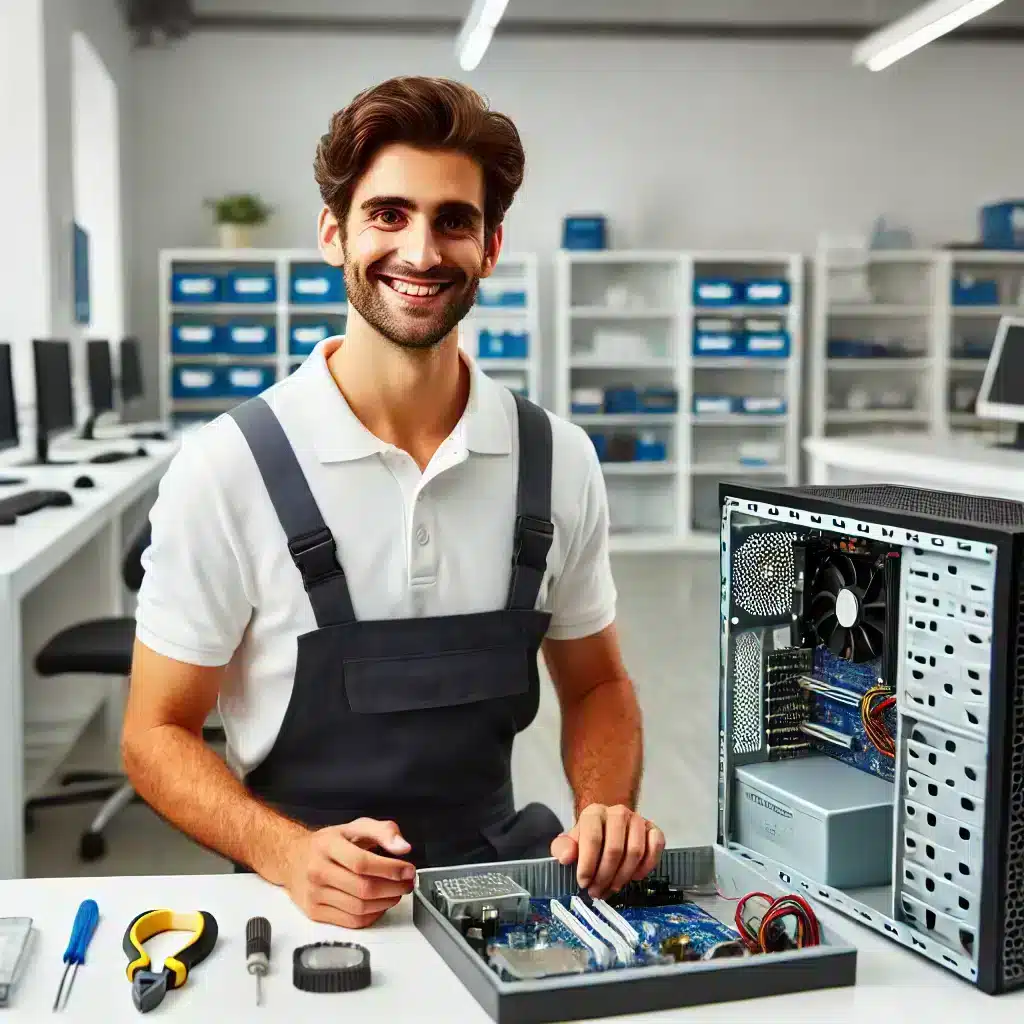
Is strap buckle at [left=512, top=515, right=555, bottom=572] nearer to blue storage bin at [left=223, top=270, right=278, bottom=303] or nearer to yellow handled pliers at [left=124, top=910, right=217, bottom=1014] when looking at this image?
yellow handled pliers at [left=124, top=910, right=217, bottom=1014]

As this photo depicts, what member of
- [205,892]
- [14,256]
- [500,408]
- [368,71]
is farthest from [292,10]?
[205,892]

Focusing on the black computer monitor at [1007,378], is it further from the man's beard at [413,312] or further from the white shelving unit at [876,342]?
the man's beard at [413,312]

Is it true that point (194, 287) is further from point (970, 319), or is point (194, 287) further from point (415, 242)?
point (415, 242)

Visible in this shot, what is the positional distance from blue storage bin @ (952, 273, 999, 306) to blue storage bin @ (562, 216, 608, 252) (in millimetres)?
2356

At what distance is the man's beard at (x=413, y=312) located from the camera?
143cm

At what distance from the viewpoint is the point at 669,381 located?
28.9 ft

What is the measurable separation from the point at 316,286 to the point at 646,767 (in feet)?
16.5

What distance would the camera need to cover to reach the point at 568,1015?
0.90 m

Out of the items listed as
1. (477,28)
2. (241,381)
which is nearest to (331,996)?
(477,28)

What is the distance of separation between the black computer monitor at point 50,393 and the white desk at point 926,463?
291 cm

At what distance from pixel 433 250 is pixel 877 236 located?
7.87 m

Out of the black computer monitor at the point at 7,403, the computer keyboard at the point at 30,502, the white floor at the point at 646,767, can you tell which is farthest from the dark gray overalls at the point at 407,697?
the black computer monitor at the point at 7,403

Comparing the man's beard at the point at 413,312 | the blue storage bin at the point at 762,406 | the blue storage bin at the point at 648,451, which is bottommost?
the blue storage bin at the point at 648,451

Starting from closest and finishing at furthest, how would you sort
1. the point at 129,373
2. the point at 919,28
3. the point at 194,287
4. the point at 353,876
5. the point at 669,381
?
the point at 353,876, the point at 919,28, the point at 129,373, the point at 194,287, the point at 669,381
